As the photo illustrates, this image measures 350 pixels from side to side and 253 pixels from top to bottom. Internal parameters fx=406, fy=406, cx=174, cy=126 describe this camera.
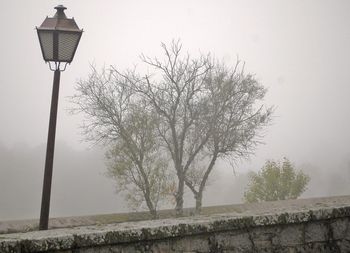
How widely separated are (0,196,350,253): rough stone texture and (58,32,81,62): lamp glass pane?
10.3 ft

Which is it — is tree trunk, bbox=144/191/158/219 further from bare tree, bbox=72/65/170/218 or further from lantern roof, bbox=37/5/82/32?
lantern roof, bbox=37/5/82/32

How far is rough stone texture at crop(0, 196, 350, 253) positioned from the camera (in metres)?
3.20

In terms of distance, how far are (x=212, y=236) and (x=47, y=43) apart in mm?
3905

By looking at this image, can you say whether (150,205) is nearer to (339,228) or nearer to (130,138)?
(130,138)

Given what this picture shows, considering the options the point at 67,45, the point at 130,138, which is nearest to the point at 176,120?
the point at 130,138

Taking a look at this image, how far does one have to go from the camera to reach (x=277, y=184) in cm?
4184

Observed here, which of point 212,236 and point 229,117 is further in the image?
point 229,117

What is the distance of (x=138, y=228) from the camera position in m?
3.42

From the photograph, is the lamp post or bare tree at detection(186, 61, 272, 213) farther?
bare tree at detection(186, 61, 272, 213)

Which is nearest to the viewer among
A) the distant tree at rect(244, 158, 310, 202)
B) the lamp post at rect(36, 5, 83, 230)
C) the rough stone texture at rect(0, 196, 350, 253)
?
the rough stone texture at rect(0, 196, 350, 253)

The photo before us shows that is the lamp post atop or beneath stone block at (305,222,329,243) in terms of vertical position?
atop

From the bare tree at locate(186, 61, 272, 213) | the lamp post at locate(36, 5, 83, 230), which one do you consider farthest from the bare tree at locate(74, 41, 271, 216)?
the lamp post at locate(36, 5, 83, 230)

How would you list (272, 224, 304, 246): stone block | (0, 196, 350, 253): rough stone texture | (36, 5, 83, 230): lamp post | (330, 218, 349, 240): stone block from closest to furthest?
1. (0, 196, 350, 253): rough stone texture
2. (272, 224, 304, 246): stone block
3. (330, 218, 349, 240): stone block
4. (36, 5, 83, 230): lamp post

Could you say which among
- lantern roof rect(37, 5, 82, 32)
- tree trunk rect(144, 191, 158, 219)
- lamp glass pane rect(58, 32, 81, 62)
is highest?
lantern roof rect(37, 5, 82, 32)
